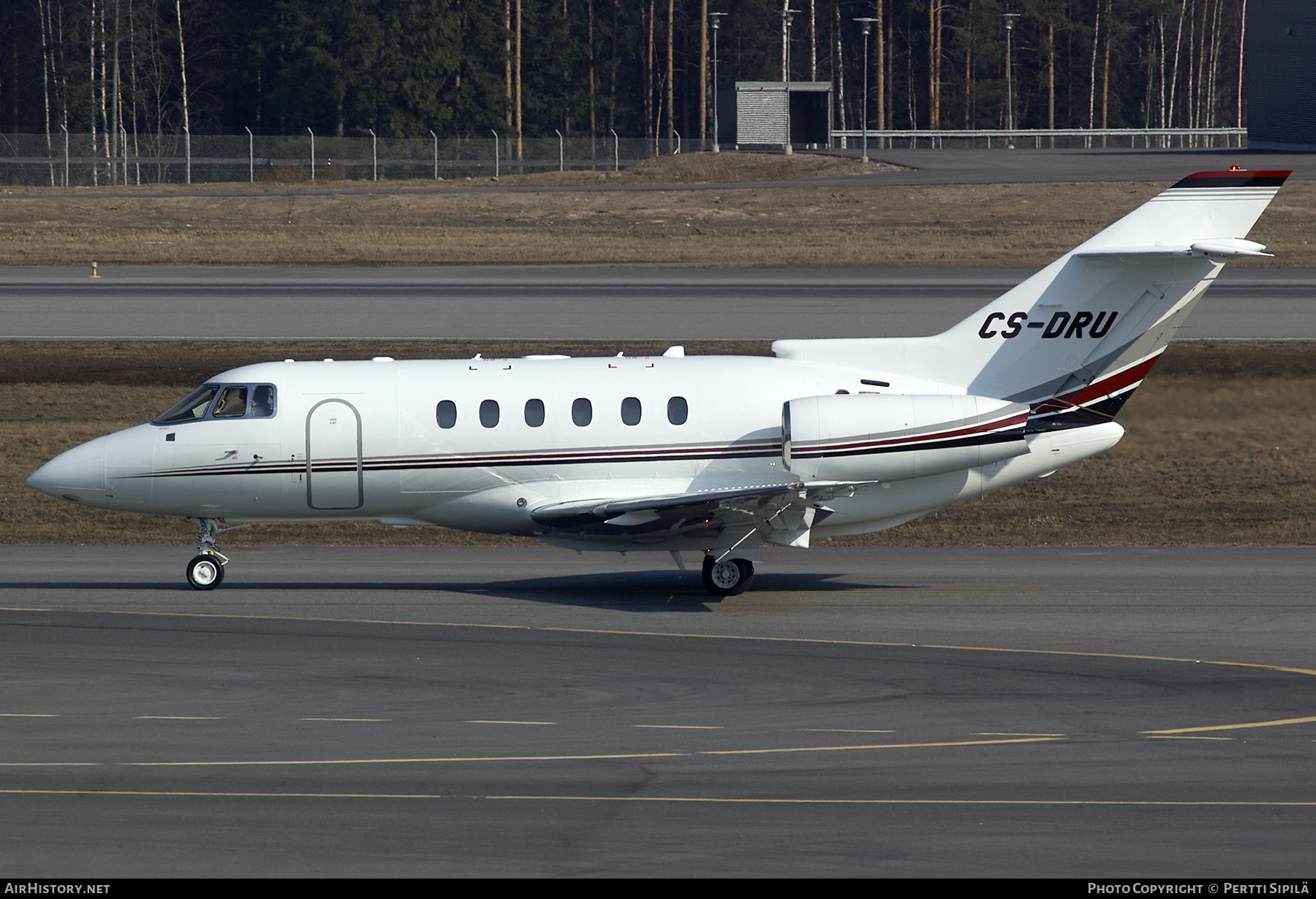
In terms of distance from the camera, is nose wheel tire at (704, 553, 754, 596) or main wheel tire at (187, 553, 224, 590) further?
main wheel tire at (187, 553, 224, 590)

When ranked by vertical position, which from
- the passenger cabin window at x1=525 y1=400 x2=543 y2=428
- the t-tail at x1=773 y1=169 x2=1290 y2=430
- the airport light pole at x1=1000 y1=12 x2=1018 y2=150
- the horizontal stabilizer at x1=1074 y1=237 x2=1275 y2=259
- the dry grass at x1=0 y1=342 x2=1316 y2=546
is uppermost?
the airport light pole at x1=1000 y1=12 x2=1018 y2=150

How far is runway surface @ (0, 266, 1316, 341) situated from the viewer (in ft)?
121

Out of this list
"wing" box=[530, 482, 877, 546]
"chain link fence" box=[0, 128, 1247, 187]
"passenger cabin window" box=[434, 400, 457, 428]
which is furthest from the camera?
"chain link fence" box=[0, 128, 1247, 187]

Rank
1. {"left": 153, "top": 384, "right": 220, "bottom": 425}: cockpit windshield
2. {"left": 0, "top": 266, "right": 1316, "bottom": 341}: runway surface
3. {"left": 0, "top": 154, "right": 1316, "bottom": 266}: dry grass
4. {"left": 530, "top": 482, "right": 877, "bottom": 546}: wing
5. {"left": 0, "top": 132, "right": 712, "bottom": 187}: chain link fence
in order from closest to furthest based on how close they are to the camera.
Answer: {"left": 530, "top": 482, "right": 877, "bottom": 546}: wing < {"left": 153, "top": 384, "right": 220, "bottom": 425}: cockpit windshield < {"left": 0, "top": 266, "right": 1316, "bottom": 341}: runway surface < {"left": 0, "top": 154, "right": 1316, "bottom": 266}: dry grass < {"left": 0, "top": 132, "right": 712, "bottom": 187}: chain link fence

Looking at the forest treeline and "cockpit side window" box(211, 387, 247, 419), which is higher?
the forest treeline

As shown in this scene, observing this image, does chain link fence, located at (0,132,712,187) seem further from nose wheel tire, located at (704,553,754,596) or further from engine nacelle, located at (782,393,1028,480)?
engine nacelle, located at (782,393,1028,480)

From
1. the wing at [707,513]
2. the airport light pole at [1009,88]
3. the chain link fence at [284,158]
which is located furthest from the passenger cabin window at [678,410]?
the airport light pole at [1009,88]

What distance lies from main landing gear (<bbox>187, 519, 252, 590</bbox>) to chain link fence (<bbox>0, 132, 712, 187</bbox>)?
59426mm

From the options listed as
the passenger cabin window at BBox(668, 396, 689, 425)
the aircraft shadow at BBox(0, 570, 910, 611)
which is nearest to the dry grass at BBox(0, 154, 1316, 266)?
the aircraft shadow at BBox(0, 570, 910, 611)

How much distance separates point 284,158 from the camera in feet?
265

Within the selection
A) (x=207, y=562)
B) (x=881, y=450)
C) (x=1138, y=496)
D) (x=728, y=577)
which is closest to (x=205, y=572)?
(x=207, y=562)

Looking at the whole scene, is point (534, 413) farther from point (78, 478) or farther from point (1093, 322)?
point (1093, 322)

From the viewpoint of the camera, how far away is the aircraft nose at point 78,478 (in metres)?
19.2

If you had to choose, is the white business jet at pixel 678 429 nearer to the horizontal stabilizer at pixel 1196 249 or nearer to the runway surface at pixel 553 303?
the horizontal stabilizer at pixel 1196 249
